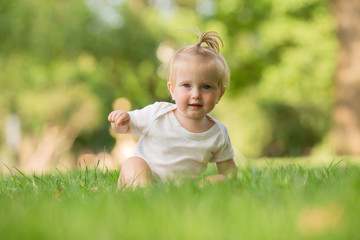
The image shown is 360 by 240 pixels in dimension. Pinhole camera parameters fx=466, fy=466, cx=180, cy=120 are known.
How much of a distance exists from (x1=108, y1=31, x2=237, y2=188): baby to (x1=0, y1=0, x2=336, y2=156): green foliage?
429 inches

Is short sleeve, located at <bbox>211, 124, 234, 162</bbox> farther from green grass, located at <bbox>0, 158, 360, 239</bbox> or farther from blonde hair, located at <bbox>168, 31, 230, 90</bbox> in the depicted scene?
green grass, located at <bbox>0, 158, 360, 239</bbox>

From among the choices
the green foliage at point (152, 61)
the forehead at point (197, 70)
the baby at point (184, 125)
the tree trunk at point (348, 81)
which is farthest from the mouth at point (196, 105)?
the green foliage at point (152, 61)

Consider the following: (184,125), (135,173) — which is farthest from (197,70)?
(135,173)

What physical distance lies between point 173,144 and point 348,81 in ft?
30.8

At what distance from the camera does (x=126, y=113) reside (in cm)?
313

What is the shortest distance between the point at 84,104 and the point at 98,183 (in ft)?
49.9

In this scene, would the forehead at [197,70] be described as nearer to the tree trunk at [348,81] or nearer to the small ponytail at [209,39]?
the small ponytail at [209,39]

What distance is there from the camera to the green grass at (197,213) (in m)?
1.53

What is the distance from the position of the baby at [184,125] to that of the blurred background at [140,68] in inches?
380

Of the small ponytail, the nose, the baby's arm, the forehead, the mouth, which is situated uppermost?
the small ponytail

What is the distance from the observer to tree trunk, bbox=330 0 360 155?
11.4 meters

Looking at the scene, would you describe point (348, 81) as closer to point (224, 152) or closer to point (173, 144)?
point (224, 152)

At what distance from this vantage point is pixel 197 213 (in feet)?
5.78

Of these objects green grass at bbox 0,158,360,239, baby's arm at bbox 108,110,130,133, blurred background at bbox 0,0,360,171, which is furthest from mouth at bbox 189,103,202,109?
blurred background at bbox 0,0,360,171
